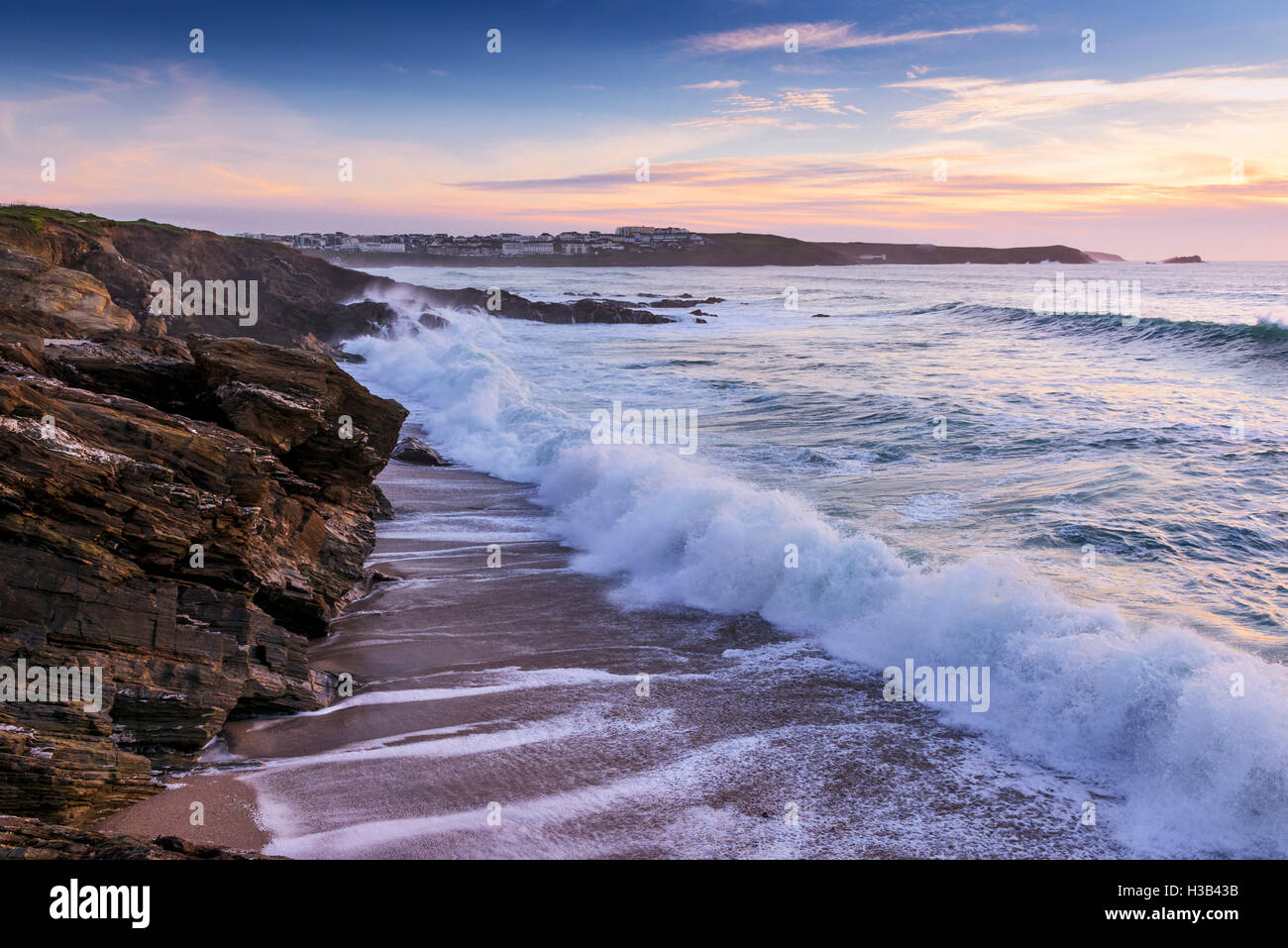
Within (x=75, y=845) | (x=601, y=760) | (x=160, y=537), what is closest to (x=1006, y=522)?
(x=601, y=760)

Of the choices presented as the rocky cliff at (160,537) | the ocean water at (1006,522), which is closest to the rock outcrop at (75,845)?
the rocky cliff at (160,537)

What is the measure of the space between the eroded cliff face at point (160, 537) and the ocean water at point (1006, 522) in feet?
11.7

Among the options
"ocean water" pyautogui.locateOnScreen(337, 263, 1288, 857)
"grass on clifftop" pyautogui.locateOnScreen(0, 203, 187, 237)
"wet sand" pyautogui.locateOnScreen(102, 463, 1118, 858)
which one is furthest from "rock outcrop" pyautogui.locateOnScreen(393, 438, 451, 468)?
"grass on clifftop" pyautogui.locateOnScreen(0, 203, 187, 237)

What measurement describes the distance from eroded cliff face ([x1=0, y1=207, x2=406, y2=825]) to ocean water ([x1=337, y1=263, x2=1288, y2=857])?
3.57 meters

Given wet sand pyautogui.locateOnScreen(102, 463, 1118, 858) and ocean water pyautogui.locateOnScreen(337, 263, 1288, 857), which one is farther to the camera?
ocean water pyautogui.locateOnScreen(337, 263, 1288, 857)

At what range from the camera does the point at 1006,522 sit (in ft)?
38.3

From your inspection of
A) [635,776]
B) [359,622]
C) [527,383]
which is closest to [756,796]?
[635,776]

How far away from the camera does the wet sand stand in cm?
554

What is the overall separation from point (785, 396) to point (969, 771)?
17.2m

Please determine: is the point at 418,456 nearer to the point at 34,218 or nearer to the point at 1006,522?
the point at 1006,522

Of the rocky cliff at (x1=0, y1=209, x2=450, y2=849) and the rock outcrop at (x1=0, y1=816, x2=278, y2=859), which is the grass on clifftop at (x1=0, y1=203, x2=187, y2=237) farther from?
→ the rock outcrop at (x1=0, y1=816, x2=278, y2=859)

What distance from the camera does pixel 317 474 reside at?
10.3m

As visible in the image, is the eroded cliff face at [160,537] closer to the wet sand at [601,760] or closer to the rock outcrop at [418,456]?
the wet sand at [601,760]

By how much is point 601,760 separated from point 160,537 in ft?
11.7
